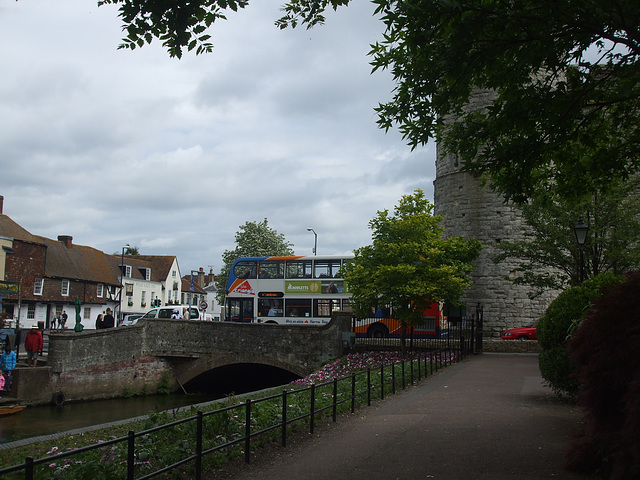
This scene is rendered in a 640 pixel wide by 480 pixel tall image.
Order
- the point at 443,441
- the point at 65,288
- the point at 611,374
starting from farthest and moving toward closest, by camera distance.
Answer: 1. the point at 65,288
2. the point at 443,441
3. the point at 611,374

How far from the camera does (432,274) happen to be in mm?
21672

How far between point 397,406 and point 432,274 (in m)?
9.85

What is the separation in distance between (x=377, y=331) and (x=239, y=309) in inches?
319

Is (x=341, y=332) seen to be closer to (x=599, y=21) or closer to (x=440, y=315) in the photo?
(x=440, y=315)

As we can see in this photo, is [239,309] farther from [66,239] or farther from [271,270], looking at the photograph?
[66,239]

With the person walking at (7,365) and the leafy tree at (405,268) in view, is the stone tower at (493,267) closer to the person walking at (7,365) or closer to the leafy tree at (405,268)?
the leafy tree at (405,268)

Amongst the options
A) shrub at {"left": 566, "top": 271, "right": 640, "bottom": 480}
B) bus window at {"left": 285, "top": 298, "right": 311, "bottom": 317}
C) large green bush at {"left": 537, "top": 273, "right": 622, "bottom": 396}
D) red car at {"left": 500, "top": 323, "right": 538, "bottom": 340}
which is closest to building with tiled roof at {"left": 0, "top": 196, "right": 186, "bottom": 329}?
bus window at {"left": 285, "top": 298, "right": 311, "bottom": 317}

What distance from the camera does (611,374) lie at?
579 cm

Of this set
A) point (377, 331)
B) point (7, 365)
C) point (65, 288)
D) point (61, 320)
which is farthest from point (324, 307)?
point (65, 288)

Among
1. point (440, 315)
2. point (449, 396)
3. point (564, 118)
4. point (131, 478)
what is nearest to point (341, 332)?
point (440, 315)

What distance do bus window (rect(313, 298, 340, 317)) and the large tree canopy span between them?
21201mm

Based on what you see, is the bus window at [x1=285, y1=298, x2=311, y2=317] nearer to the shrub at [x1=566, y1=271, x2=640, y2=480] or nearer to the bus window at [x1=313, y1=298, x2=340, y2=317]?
the bus window at [x1=313, y1=298, x2=340, y2=317]

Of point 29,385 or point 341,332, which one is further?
point 341,332

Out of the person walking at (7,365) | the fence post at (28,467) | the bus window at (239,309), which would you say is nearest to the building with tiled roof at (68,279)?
the person walking at (7,365)
